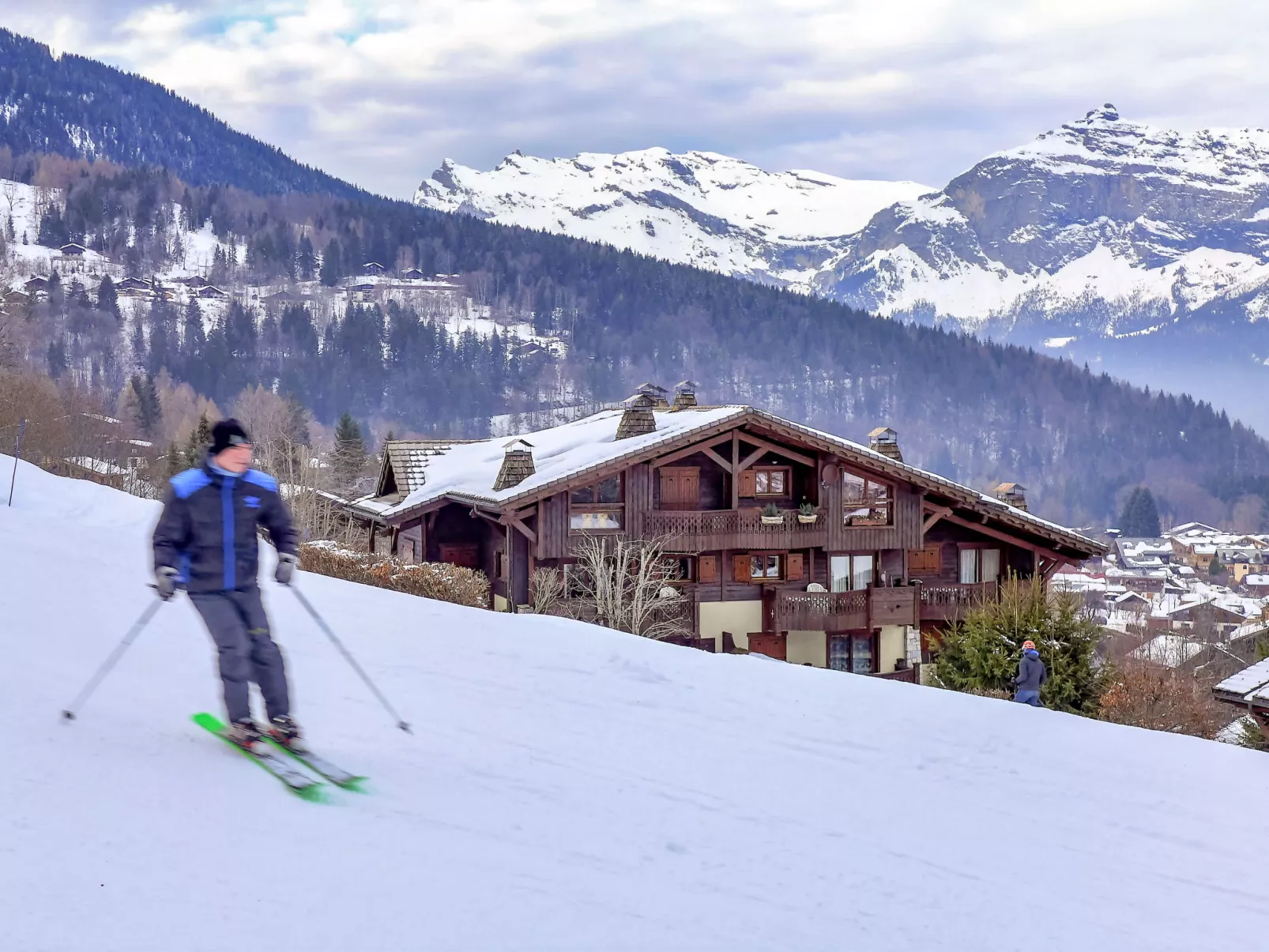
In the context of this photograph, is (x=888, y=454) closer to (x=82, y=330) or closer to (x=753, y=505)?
(x=753, y=505)

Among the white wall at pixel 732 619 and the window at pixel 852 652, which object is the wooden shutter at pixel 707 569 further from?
the window at pixel 852 652

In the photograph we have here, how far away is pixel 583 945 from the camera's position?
4602mm

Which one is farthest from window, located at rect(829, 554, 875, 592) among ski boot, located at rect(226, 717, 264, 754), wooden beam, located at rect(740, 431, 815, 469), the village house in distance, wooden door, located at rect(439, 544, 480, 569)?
ski boot, located at rect(226, 717, 264, 754)

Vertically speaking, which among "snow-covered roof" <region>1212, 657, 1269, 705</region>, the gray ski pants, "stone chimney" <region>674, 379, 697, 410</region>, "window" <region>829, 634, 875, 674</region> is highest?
"stone chimney" <region>674, 379, 697, 410</region>

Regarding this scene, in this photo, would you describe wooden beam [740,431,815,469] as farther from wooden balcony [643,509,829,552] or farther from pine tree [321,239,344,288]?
pine tree [321,239,344,288]

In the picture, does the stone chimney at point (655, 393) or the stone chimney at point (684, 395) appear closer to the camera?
the stone chimney at point (655, 393)

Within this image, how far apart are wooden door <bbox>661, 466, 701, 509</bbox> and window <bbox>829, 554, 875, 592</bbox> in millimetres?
4433

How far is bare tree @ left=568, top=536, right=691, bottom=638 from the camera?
81.3ft

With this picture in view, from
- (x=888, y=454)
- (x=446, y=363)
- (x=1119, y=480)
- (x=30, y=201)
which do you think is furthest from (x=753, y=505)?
(x=30, y=201)

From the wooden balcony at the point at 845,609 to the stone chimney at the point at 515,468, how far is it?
24.1 ft

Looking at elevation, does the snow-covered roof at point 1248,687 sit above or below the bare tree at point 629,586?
below

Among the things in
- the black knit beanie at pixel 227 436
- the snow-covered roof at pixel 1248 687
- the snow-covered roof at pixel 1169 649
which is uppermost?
the black knit beanie at pixel 227 436

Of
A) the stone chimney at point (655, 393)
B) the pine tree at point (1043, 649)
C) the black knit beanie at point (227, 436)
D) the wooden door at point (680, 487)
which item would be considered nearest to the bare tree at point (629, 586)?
the wooden door at point (680, 487)

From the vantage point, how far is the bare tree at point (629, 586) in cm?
2477
